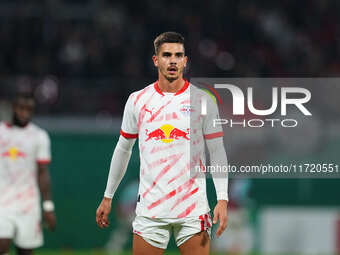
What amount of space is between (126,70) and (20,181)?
723 centimetres

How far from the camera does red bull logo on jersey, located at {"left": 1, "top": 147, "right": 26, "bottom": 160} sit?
845 cm

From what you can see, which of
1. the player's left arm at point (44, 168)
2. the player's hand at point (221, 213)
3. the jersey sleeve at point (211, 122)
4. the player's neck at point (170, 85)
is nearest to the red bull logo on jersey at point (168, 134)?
the jersey sleeve at point (211, 122)

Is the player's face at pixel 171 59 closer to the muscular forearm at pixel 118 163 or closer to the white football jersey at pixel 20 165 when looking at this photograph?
the muscular forearm at pixel 118 163

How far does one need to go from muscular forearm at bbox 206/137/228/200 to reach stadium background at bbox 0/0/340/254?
16.2 feet

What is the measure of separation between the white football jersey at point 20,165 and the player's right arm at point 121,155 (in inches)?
107

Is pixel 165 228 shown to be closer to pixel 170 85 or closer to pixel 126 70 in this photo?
pixel 170 85

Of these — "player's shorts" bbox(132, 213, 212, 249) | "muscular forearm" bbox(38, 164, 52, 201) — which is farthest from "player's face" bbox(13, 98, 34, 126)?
"player's shorts" bbox(132, 213, 212, 249)

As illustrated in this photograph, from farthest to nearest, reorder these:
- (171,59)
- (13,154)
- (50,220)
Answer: (50,220)
(13,154)
(171,59)

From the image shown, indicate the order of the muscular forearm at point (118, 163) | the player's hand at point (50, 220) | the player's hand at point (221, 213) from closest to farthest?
1. the player's hand at point (221, 213)
2. the muscular forearm at point (118, 163)
3. the player's hand at point (50, 220)

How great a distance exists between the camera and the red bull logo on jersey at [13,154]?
27.7 ft

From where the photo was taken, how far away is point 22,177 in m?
8.45

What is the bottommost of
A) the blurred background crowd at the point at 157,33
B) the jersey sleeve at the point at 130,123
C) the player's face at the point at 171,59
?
the jersey sleeve at the point at 130,123

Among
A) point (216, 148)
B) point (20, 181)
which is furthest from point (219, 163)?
point (20, 181)

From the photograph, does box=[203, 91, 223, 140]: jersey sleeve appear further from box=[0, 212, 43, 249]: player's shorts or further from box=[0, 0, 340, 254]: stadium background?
box=[0, 0, 340, 254]: stadium background
